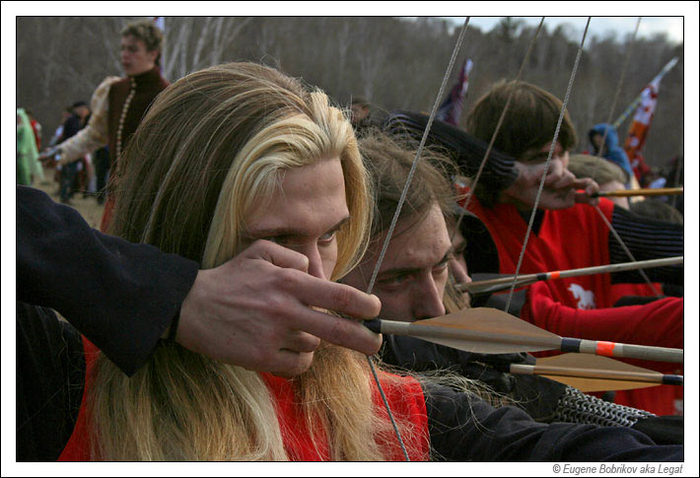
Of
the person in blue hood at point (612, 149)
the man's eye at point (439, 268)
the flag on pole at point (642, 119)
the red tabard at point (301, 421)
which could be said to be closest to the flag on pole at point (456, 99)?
the person in blue hood at point (612, 149)

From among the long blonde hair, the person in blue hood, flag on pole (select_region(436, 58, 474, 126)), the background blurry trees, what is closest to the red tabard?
the long blonde hair

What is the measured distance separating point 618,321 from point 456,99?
2.56 m

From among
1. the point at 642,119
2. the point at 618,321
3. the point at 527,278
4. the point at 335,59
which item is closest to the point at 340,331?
the point at 527,278

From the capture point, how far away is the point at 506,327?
920 mm

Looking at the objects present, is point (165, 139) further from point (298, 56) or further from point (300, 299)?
point (298, 56)

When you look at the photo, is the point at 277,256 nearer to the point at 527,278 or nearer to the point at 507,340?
the point at 507,340

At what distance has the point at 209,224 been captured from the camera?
40.3 inches

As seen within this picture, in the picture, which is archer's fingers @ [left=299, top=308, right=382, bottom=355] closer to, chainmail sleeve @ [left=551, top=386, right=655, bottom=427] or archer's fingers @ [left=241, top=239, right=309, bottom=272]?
archer's fingers @ [left=241, top=239, right=309, bottom=272]

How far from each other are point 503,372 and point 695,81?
2.08 ft

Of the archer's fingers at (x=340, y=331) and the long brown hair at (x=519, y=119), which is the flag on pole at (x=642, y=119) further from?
the archer's fingers at (x=340, y=331)

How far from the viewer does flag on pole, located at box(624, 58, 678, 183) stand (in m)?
5.77

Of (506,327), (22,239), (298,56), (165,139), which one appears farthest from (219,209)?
(298,56)

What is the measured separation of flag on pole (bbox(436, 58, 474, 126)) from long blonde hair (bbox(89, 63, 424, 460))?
308 cm

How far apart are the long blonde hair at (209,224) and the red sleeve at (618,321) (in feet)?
3.10
